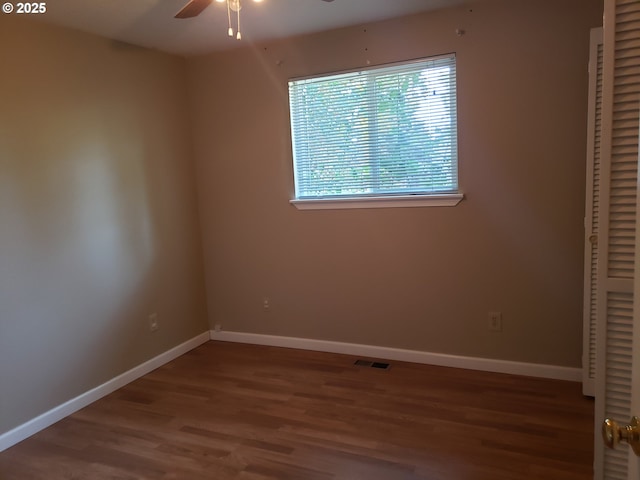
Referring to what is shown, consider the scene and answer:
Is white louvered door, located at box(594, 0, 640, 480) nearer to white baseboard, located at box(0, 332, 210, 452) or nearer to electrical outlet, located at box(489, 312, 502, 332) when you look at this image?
electrical outlet, located at box(489, 312, 502, 332)

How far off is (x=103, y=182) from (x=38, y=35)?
0.96 m

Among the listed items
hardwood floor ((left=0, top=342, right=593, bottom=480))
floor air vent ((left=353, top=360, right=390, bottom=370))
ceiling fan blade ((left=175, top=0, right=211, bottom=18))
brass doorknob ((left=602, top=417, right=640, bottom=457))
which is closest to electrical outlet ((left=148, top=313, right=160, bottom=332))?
hardwood floor ((left=0, top=342, right=593, bottom=480))

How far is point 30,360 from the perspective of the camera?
9.25 ft

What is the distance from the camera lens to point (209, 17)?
2990 millimetres

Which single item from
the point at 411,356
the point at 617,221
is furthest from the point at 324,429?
the point at 617,221

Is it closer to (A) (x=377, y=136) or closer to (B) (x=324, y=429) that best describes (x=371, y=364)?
(B) (x=324, y=429)

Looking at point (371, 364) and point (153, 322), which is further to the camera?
point (153, 322)

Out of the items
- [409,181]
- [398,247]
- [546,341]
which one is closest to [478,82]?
[409,181]

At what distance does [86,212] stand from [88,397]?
1.23 m

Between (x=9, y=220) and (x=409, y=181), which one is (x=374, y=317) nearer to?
(x=409, y=181)

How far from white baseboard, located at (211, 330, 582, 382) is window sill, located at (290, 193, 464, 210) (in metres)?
1.08

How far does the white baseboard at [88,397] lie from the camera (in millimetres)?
2721

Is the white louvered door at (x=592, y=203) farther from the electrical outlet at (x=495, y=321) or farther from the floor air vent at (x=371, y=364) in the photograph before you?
the floor air vent at (x=371, y=364)

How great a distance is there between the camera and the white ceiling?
9.04 ft
